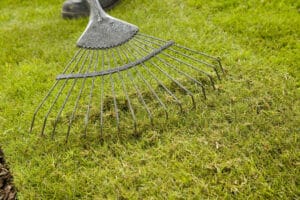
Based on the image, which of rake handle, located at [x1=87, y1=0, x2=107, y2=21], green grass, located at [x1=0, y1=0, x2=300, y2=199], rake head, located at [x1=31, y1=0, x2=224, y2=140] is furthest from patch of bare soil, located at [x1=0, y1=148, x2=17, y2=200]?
rake handle, located at [x1=87, y1=0, x2=107, y2=21]

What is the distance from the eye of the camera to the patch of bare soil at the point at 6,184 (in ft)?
5.32

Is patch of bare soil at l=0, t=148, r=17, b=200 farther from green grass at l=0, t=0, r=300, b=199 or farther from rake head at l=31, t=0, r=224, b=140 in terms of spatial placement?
rake head at l=31, t=0, r=224, b=140

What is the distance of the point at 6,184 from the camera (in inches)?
67.1

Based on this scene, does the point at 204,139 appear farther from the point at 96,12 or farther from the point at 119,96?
the point at 96,12

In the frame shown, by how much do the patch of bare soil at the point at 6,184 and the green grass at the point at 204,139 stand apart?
0.12 ft

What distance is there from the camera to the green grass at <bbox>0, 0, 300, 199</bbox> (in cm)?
152

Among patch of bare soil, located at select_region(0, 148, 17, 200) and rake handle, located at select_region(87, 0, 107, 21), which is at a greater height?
rake handle, located at select_region(87, 0, 107, 21)

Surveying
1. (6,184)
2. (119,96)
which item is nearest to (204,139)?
(119,96)

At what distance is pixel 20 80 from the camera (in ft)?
8.19

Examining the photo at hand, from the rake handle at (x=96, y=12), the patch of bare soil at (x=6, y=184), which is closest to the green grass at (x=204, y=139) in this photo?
the patch of bare soil at (x=6, y=184)

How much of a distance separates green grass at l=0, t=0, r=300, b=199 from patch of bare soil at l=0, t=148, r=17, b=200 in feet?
0.12

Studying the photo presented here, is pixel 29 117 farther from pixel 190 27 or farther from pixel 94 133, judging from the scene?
pixel 190 27

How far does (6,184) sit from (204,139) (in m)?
1.05

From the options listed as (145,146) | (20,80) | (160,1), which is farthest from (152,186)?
(160,1)
